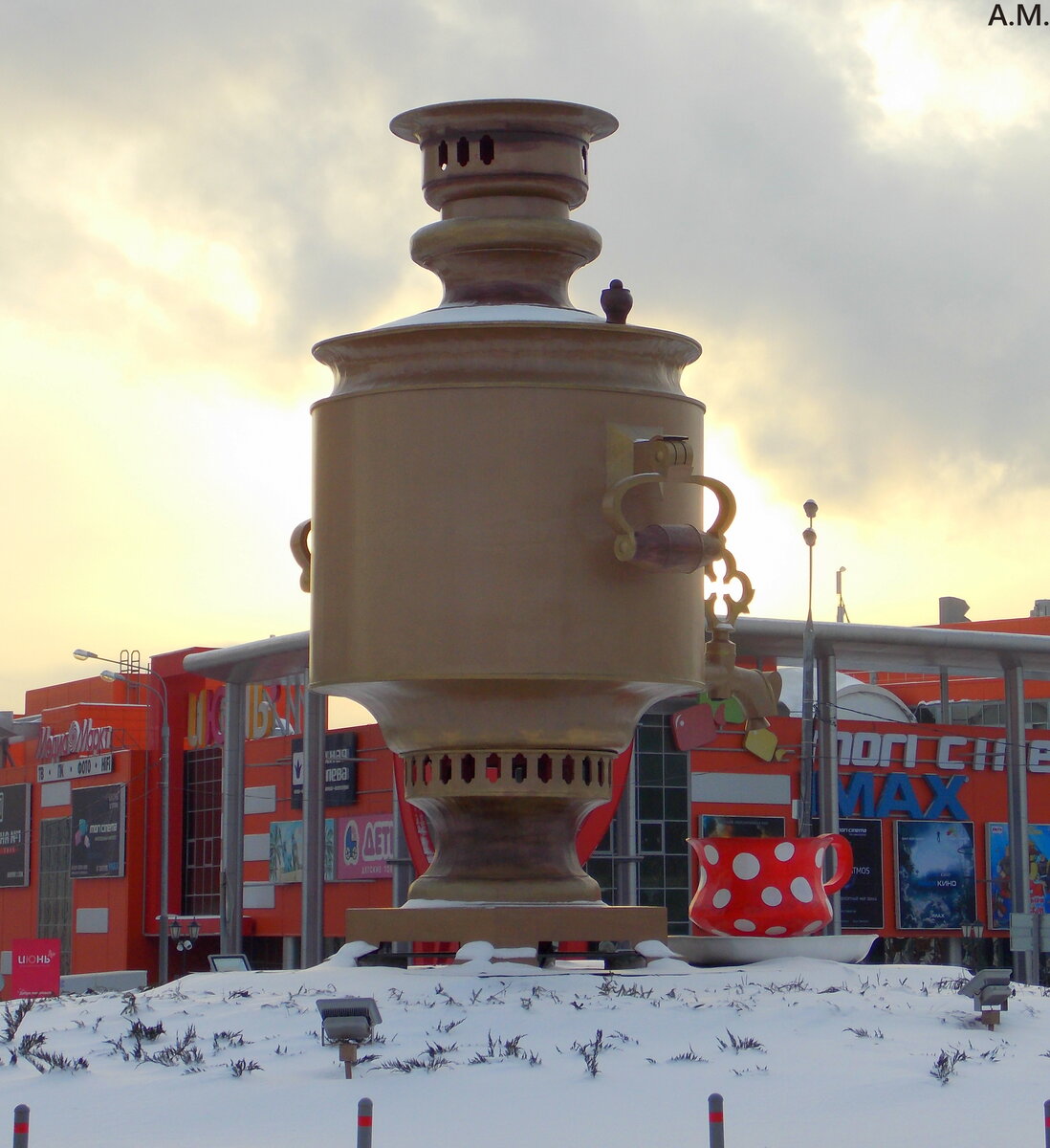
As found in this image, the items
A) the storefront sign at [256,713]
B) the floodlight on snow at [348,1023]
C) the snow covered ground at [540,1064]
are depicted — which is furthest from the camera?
the storefront sign at [256,713]

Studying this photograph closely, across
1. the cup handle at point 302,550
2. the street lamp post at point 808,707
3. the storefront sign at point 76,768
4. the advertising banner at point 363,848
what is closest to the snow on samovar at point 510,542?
the cup handle at point 302,550

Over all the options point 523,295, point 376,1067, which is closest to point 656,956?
point 376,1067

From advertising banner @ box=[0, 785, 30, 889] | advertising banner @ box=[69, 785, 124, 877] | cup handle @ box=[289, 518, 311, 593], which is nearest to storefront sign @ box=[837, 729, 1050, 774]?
advertising banner @ box=[69, 785, 124, 877]

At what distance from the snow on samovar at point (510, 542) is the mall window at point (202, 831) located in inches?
1526

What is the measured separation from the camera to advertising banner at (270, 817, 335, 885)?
48281 mm

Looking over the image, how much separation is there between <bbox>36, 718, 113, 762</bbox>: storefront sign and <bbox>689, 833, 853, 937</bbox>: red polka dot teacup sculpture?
42.6 meters

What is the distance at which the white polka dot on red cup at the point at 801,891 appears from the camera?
653 inches

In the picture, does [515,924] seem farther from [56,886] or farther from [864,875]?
[56,886]

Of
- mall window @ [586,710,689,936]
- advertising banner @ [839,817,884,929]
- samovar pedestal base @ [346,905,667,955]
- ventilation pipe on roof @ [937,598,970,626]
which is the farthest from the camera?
ventilation pipe on roof @ [937,598,970,626]

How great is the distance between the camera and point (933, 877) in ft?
152

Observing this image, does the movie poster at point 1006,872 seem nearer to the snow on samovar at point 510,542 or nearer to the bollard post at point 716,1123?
the snow on samovar at point 510,542

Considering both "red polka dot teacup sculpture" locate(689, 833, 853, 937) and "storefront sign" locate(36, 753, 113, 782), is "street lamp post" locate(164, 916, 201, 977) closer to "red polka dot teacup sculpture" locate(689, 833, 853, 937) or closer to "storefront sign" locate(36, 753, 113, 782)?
"storefront sign" locate(36, 753, 113, 782)

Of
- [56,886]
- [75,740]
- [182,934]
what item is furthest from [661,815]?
[56,886]

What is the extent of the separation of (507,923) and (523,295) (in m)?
5.03
